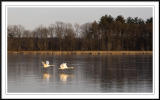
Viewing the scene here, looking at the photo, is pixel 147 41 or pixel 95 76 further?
pixel 147 41

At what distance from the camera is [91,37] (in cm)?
4825

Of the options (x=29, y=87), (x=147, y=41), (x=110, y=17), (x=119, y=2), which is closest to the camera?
(x=119, y=2)

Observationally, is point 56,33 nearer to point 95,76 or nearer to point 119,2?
point 95,76

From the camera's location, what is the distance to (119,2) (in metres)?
9.19

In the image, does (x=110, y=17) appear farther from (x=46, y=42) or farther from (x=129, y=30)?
(x=46, y=42)

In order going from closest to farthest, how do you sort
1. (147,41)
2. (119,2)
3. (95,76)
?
1. (119,2)
2. (95,76)
3. (147,41)

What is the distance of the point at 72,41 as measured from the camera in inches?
1859

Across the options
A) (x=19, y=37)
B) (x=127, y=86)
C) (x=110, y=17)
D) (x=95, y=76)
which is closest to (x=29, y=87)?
(x=127, y=86)

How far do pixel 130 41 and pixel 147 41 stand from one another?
218cm

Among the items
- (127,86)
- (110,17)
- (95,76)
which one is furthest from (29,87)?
(110,17)

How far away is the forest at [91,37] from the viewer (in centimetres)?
4659

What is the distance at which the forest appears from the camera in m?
46.6

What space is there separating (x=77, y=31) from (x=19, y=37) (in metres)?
6.69

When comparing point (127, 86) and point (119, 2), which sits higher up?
point (119, 2)
